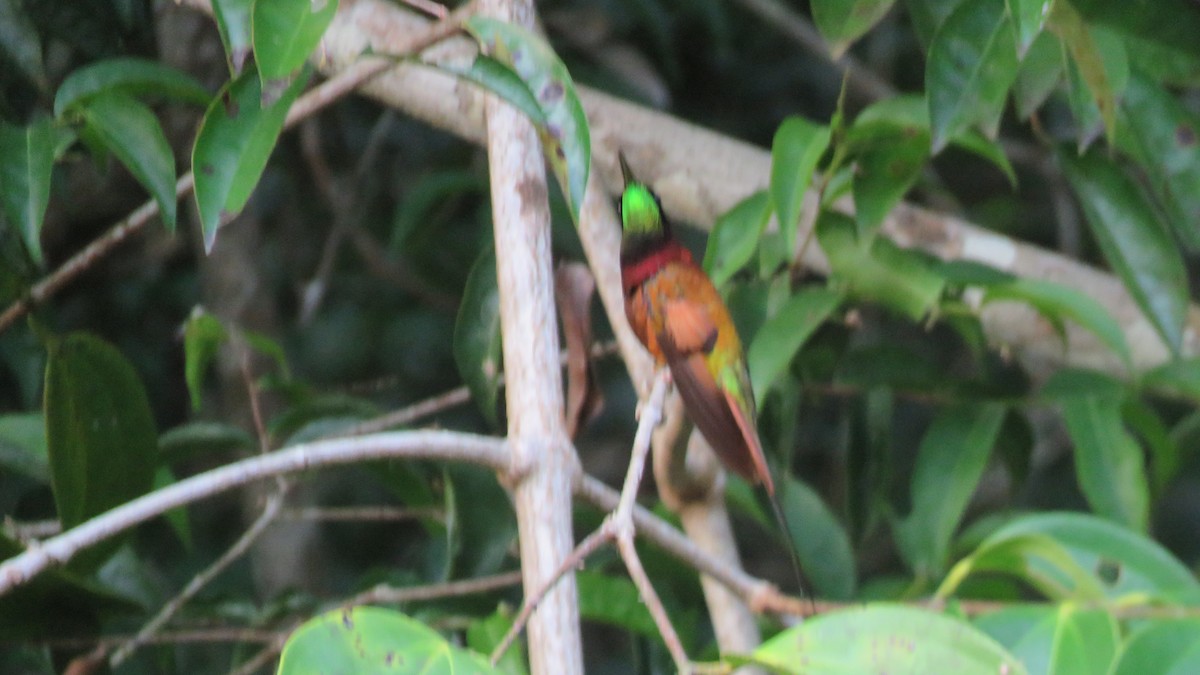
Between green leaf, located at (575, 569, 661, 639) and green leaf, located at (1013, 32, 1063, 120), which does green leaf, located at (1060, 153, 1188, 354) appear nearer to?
green leaf, located at (1013, 32, 1063, 120)

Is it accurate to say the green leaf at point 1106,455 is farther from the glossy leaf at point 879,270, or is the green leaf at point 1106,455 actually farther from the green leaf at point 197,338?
the green leaf at point 197,338

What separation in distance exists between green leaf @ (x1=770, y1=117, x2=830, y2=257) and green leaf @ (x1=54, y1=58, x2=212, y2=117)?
53 cm

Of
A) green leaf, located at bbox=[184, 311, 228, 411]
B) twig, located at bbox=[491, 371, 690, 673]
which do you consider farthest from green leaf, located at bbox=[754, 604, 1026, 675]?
green leaf, located at bbox=[184, 311, 228, 411]

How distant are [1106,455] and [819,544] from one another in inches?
12.6

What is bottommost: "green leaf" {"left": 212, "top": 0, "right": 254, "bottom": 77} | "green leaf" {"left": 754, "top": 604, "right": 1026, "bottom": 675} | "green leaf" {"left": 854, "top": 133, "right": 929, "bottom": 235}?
"green leaf" {"left": 754, "top": 604, "right": 1026, "bottom": 675}

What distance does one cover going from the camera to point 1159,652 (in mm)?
887

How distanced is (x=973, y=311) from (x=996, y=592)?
0.32 m

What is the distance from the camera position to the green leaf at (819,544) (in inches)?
56.0

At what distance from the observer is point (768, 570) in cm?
270

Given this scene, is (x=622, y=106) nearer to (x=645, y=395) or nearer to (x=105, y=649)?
(x=645, y=395)

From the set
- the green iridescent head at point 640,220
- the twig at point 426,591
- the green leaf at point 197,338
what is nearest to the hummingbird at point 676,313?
the green iridescent head at point 640,220

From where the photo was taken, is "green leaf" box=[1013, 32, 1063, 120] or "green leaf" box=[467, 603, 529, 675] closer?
"green leaf" box=[467, 603, 529, 675]

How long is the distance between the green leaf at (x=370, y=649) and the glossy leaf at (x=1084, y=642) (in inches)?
17.5

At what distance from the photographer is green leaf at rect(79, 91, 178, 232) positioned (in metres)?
1.05
